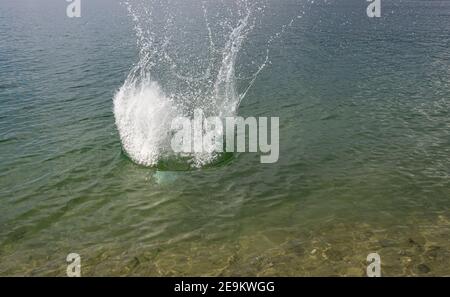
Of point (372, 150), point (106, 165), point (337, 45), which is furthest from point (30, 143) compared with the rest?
point (337, 45)

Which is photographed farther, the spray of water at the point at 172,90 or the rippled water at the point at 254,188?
the spray of water at the point at 172,90

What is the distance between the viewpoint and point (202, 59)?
35625mm

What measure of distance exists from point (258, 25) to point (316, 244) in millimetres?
50369

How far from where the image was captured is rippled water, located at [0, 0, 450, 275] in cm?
1100

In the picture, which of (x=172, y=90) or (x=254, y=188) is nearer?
(x=254, y=188)

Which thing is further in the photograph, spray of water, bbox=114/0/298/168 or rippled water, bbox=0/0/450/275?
spray of water, bbox=114/0/298/168

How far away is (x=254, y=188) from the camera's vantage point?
47.6 feet

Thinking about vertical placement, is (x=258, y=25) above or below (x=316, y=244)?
above

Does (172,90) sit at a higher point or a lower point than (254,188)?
higher

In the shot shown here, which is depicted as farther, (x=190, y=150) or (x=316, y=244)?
(x=190, y=150)

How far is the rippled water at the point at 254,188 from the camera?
433 inches

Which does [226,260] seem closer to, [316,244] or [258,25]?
[316,244]
